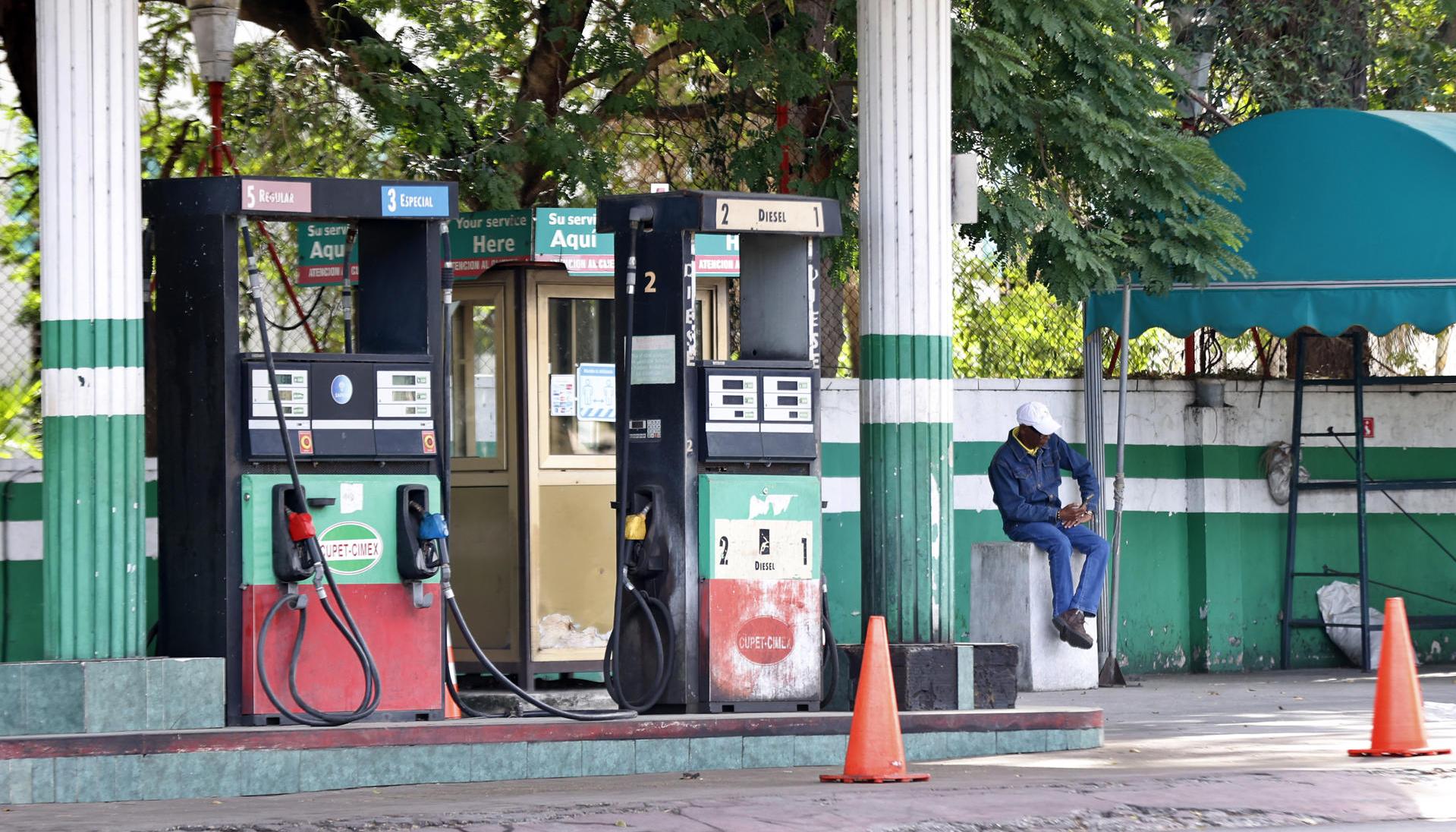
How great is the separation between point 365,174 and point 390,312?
4.32 meters

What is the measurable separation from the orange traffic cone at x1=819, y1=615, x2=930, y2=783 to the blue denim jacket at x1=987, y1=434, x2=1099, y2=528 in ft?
15.2

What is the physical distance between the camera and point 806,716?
1030 centimetres

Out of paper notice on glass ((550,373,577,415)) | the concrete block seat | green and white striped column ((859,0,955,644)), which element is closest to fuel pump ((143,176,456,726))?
paper notice on glass ((550,373,577,415))

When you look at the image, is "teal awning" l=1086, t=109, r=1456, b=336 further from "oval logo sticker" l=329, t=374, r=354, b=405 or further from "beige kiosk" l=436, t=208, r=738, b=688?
"oval logo sticker" l=329, t=374, r=354, b=405

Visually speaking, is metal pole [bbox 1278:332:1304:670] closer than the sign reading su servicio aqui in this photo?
No

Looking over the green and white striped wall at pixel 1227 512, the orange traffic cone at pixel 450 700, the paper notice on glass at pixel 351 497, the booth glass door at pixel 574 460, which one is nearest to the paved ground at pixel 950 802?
the orange traffic cone at pixel 450 700

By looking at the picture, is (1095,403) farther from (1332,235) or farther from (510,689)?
(510,689)

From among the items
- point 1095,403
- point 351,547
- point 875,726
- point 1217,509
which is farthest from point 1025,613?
point 351,547

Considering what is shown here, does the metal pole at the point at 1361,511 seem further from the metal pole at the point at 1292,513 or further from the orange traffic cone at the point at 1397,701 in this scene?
the orange traffic cone at the point at 1397,701

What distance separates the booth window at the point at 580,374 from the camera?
12.4 m

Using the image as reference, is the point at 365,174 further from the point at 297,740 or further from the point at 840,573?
the point at 297,740

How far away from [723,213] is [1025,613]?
15.8ft

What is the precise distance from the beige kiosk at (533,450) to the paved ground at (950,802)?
257 cm

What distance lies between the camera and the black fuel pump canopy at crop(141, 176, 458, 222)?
9500mm
